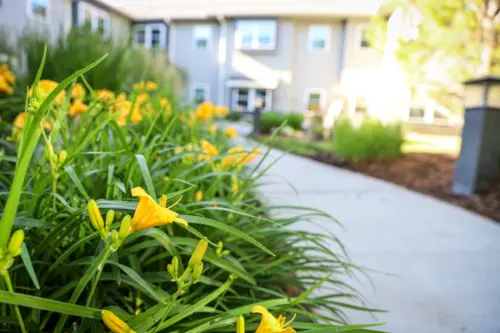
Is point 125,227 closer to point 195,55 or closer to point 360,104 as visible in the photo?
point 360,104

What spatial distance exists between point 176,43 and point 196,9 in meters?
1.69

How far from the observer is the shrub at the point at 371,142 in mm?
5648

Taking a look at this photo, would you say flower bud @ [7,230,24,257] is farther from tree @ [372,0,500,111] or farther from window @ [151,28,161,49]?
window @ [151,28,161,49]

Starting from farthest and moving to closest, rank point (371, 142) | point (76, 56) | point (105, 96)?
point (371, 142) < point (76, 56) < point (105, 96)

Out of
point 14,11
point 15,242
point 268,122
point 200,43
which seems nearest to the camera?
point 15,242

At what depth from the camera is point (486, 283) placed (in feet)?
6.14

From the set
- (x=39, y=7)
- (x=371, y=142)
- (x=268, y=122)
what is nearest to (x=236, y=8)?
(x=268, y=122)

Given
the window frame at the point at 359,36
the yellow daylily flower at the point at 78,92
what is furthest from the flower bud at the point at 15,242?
the window frame at the point at 359,36

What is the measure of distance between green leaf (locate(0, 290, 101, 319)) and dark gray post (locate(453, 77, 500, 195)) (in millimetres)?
4023

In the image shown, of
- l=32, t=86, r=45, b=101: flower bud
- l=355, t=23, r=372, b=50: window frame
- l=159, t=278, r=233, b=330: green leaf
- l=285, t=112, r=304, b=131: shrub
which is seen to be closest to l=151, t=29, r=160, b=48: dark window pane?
l=355, t=23, r=372, b=50: window frame

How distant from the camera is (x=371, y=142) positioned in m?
5.64

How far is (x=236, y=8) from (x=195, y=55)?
2.60m

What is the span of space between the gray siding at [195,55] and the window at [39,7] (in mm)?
6533

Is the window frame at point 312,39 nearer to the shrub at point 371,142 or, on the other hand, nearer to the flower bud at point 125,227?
the shrub at point 371,142
